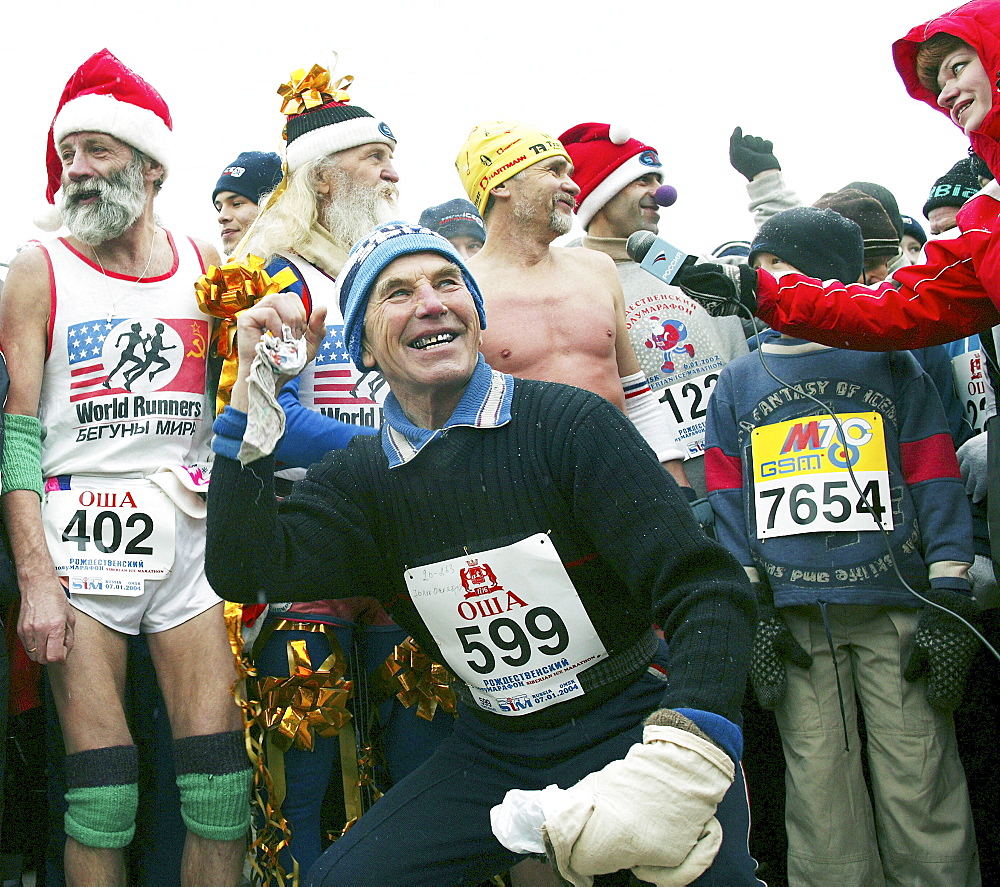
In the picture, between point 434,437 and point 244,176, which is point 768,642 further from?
point 244,176

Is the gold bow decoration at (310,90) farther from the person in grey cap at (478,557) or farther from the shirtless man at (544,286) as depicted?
the person in grey cap at (478,557)

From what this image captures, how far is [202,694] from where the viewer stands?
3170 mm

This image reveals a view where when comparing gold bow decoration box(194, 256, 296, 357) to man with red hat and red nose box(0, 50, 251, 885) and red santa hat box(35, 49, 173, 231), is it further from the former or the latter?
red santa hat box(35, 49, 173, 231)

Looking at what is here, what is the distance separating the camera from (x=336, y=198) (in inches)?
156

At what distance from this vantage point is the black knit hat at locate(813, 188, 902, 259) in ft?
14.0

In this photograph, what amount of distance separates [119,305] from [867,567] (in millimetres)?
2567

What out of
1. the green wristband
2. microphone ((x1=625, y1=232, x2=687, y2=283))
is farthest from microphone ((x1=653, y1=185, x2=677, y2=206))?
the green wristband

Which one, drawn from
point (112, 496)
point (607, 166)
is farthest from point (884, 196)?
point (112, 496)

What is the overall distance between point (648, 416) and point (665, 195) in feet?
4.93

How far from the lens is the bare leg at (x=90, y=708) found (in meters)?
2.98

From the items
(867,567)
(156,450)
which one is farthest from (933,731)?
(156,450)

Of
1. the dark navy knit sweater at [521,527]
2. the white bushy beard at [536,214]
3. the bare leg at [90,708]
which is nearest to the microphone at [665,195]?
the white bushy beard at [536,214]

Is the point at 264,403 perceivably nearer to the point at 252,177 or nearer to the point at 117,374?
the point at 117,374

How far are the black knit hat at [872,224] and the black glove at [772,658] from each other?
5.66ft
